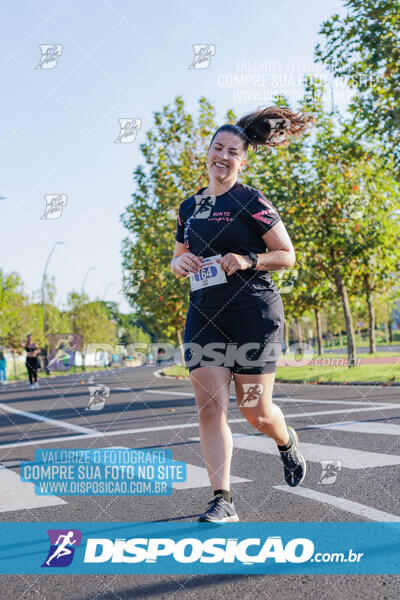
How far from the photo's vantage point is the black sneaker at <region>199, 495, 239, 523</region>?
134 inches

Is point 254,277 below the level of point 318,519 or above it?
above

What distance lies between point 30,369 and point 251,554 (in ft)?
65.5

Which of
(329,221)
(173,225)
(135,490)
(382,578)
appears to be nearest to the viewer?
(382,578)

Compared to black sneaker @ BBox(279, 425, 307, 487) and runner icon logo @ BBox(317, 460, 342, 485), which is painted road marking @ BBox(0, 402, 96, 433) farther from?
black sneaker @ BBox(279, 425, 307, 487)

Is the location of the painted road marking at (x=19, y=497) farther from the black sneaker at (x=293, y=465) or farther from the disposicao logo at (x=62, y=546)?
the black sneaker at (x=293, y=465)

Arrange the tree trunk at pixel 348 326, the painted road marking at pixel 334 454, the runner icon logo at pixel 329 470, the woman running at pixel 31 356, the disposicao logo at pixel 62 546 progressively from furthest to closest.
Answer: the woman running at pixel 31 356
the tree trunk at pixel 348 326
the painted road marking at pixel 334 454
the runner icon logo at pixel 329 470
the disposicao logo at pixel 62 546

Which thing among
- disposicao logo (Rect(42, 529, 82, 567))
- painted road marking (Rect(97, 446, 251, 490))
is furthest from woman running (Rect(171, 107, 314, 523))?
painted road marking (Rect(97, 446, 251, 490))

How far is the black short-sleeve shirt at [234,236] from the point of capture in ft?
11.9

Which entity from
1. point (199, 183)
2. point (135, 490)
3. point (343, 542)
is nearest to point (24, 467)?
point (135, 490)

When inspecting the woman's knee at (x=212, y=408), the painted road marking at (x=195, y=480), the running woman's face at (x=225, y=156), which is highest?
the running woman's face at (x=225, y=156)

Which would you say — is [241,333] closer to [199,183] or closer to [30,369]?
[199,183]

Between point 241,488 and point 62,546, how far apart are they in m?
1.44

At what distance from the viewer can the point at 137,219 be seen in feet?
73.2

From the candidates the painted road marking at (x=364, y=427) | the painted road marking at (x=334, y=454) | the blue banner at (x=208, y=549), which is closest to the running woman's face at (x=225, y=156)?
the blue banner at (x=208, y=549)
